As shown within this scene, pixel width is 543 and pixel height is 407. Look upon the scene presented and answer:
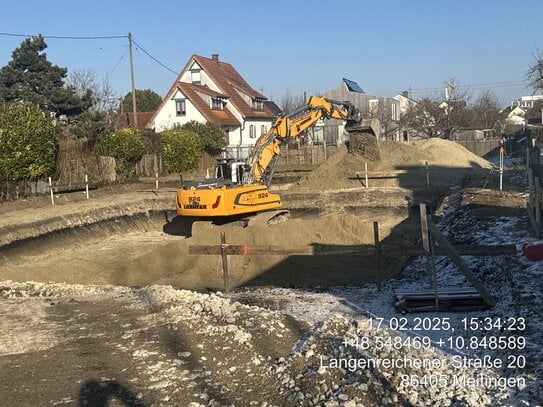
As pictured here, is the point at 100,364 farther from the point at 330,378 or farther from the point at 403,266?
the point at 403,266

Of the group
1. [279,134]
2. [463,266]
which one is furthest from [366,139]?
[463,266]

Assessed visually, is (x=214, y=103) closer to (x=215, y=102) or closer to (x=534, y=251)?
(x=215, y=102)

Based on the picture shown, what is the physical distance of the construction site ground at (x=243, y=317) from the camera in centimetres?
551

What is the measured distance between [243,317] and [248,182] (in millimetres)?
9550

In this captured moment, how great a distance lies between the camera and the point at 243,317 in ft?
25.7

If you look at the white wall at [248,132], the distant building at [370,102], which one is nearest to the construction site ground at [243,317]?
the white wall at [248,132]

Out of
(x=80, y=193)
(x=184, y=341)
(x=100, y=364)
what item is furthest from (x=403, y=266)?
(x=80, y=193)

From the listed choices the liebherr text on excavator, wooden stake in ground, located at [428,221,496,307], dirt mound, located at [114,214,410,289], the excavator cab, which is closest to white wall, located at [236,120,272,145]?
the liebherr text on excavator

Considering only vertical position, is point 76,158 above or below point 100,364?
above

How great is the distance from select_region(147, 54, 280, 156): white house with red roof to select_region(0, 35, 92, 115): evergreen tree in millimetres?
10727

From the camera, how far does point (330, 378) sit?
220 inches

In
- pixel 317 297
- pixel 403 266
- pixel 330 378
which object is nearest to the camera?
Answer: pixel 330 378

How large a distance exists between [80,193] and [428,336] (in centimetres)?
2018

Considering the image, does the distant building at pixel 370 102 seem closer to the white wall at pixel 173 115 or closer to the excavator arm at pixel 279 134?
the white wall at pixel 173 115
